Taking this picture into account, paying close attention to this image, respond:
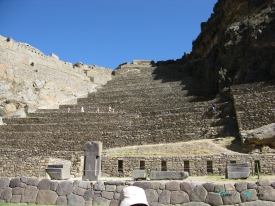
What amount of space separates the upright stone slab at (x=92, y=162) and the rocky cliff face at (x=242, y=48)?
55.9 ft

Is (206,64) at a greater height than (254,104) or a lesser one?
greater

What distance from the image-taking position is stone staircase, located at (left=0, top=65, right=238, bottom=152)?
20.7m

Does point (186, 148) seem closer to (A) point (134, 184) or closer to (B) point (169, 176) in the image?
(B) point (169, 176)

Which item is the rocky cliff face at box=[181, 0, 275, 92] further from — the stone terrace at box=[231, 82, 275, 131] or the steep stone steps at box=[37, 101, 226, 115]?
the steep stone steps at box=[37, 101, 226, 115]

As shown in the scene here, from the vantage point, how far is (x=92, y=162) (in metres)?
13.1

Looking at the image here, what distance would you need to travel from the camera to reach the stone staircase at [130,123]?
67.9ft

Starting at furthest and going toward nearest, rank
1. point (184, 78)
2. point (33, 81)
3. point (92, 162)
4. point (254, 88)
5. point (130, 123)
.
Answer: point (184, 78) < point (33, 81) < point (130, 123) < point (254, 88) < point (92, 162)

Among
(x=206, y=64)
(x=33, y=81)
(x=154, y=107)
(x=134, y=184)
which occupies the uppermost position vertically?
(x=206, y=64)

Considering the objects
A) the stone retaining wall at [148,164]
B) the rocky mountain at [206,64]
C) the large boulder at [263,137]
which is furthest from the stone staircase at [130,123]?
the stone retaining wall at [148,164]

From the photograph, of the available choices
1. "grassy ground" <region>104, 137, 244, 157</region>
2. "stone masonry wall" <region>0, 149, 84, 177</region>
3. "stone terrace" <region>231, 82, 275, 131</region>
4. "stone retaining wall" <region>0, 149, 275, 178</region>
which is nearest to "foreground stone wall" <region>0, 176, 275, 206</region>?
"stone retaining wall" <region>0, 149, 275, 178</region>

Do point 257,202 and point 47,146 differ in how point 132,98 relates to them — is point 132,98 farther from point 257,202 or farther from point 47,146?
point 257,202

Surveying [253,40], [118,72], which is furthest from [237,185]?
[118,72]

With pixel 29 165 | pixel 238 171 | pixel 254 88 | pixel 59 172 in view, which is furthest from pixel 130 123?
pixel 238 171

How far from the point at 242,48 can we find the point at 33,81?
2370 cm
